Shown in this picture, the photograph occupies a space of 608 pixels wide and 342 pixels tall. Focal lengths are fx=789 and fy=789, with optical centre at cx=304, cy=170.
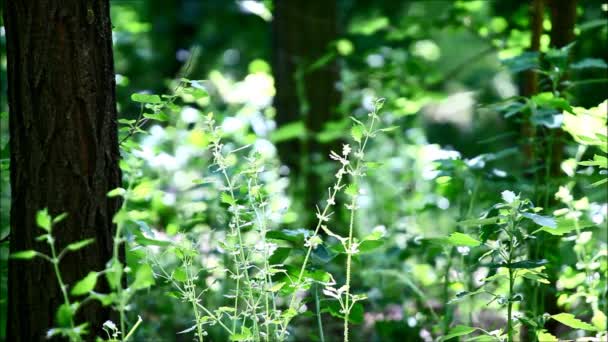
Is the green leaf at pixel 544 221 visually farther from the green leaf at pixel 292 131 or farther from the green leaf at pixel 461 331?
the green leaf at pixel 292 131

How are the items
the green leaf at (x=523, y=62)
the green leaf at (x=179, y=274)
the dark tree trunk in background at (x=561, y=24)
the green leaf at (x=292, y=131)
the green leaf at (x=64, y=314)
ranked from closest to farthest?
the green leaf at (x=64, y=314), the green leaf at (x=179, y=274), the green leaf at (x=523, y=62), the dark tree trunk in background at (x=561, y=24), the green leaf at (x=292, y=131)

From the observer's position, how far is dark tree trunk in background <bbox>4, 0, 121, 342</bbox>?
1.92m

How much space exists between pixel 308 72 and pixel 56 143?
9.86 ft

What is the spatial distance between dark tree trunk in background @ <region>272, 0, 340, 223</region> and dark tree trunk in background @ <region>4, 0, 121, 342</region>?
9.37 ft

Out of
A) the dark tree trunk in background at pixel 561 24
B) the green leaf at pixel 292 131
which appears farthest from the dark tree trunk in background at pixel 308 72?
the dark tree trunk in background at pixel 561 24

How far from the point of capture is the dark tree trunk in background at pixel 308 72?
4879 millimetres

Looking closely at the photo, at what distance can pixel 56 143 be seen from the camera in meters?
1.92

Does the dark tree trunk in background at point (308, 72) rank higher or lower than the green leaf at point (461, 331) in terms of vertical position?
higher

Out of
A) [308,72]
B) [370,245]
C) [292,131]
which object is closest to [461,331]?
[370,245]

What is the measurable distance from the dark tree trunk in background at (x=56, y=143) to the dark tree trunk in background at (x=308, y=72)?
2856 mm

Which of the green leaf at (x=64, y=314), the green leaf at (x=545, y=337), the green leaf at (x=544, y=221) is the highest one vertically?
the green leaf at (x=544, y=221)

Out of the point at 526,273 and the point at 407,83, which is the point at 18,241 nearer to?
the point at 526,273

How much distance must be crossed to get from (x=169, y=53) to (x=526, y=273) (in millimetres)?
7906

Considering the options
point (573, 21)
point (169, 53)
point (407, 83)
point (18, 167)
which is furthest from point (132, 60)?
point (18, 167)
